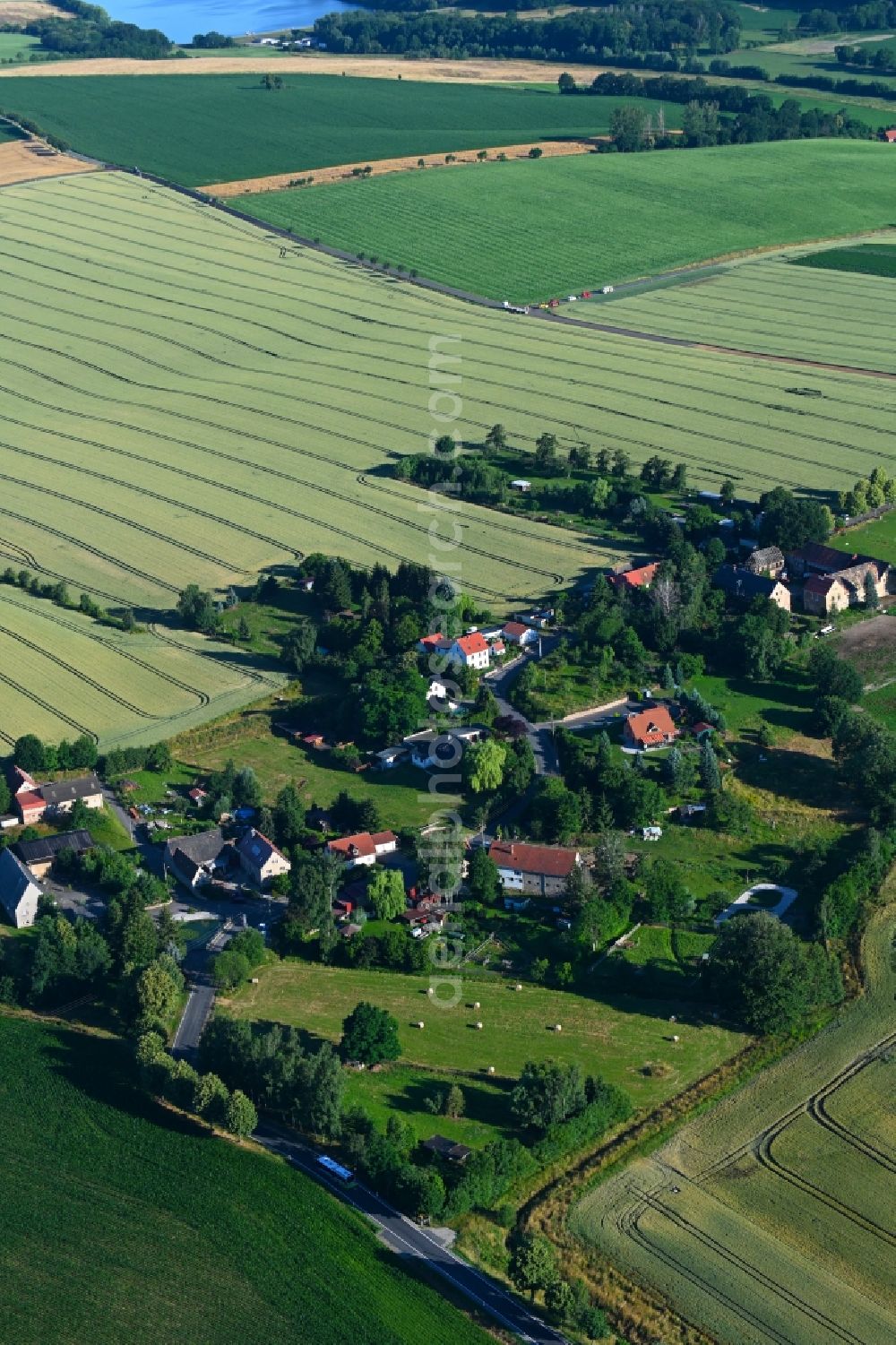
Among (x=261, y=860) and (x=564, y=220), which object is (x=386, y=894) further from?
(x=564, y=220)

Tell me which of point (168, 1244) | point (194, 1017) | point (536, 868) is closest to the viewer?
point (168, 1244)

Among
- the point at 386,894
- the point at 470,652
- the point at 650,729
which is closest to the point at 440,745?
the point at 470,652

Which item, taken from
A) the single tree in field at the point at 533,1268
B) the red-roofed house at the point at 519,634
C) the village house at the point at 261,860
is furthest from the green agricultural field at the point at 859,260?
the single tree in field at the point at 533,1268

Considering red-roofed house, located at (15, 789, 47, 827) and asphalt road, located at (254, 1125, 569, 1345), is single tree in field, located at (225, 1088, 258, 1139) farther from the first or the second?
red-roofed house, located at (15, 789, 47, 827)

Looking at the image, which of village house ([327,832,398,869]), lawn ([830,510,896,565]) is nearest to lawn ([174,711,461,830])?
village house ([327,832,398,869])

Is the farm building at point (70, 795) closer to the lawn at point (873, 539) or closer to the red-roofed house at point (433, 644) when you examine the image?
the red-roofed house at point (433, 644)

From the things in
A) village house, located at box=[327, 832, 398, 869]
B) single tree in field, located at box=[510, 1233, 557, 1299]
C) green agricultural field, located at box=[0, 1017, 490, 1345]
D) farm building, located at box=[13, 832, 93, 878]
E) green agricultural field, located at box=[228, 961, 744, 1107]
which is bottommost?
green agricultural field, located at box=[0, 1017, 490, 1345]
